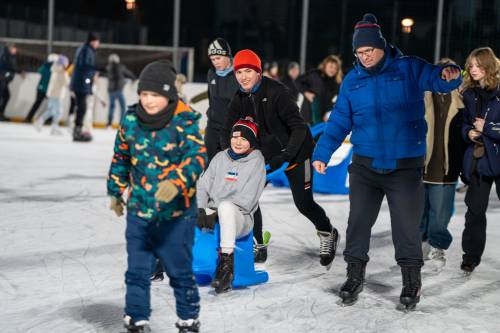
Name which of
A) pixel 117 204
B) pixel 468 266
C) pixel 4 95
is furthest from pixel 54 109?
pixel 117 204

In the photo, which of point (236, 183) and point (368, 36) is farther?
Answer: point (236, 183)

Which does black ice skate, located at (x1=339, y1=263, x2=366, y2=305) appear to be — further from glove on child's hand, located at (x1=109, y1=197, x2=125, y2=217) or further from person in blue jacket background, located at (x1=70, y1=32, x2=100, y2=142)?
person in blue jacket background, located at (x1=70, y1=32, x2=100, y2=142)

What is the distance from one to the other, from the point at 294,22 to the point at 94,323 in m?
12.6

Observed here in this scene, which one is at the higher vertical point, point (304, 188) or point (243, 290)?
point (304, 188)

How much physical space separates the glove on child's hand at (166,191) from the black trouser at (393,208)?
1.31 meters

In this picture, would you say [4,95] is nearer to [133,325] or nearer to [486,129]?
[486,129]

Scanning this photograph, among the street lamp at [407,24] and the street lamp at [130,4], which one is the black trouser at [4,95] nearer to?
the street lamp at [130,4]

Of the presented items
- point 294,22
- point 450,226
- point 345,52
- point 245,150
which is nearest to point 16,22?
point 294,22

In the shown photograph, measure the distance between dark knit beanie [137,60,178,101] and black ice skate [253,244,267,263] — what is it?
6.24 feet

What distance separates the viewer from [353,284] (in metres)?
4.09

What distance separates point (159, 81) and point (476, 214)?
2.42 metres

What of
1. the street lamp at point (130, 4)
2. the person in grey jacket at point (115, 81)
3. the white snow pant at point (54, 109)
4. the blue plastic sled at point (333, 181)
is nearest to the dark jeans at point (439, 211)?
the blue plastic sled at point (333, 181)

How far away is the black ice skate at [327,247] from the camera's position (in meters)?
4.82

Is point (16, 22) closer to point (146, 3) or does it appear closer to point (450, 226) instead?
point (146, 3)
